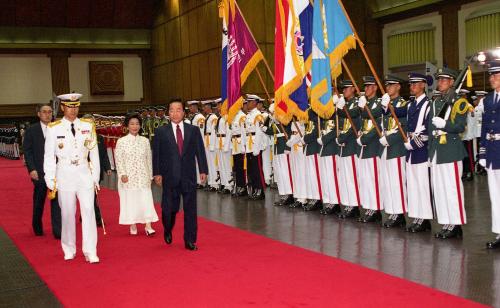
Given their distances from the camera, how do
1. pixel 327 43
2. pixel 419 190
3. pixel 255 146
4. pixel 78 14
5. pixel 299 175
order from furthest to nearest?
pixel 78 14 < pixel 255 146 < pixel 299 175 < pixel 327 43 < pixel 419 190

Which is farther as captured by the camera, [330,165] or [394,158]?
[330,165]

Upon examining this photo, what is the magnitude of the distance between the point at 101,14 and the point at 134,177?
21.9m

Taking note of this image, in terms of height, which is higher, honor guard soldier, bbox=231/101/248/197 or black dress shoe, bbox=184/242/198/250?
honor guard soldier, bbox=231/101/248/197

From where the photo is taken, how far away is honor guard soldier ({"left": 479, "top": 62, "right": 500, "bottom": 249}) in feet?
20.2

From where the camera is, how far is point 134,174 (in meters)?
7.73

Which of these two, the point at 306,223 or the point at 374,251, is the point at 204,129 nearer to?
the point at 306,223

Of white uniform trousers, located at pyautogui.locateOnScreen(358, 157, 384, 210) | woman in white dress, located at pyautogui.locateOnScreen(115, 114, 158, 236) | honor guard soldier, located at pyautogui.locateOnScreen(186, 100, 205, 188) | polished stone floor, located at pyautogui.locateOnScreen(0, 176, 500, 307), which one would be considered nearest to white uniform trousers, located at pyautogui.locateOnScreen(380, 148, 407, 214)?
white uniform trousers, located at pyautogui.locateOnScreen(358, 157, 384, 210)

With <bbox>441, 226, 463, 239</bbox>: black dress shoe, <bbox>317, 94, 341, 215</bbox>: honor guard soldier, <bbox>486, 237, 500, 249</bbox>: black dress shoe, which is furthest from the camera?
<bbox>317, 94, 341, 215</bbox>: honor guard soldier

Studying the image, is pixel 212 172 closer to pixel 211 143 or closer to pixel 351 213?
pixel 211 143

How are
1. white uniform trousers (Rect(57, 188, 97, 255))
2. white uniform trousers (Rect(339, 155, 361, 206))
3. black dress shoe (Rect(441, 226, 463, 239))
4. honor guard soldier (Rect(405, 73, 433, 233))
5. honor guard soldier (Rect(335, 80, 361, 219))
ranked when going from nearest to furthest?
white uniform trousers (Rect(57, 188, 97, 255))
black dress shoe (Rect(441, 226, 463, 239))
honor guard soldier (Rect(405, 73, 433, 233))
honor guard soldier (Rect(335, 80, 361, 219))
white uniform trousers (Rect(339, 155, 361, 206))

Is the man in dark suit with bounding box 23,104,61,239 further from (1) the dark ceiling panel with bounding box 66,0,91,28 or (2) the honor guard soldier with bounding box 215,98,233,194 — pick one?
(1) the dark ceiling panel with bounding box 66,0,91,28

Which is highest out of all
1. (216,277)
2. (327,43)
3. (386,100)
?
(327,43)

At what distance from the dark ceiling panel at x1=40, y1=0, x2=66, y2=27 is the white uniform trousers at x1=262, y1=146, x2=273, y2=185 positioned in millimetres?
17629

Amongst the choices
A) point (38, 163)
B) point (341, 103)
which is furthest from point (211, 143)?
point (38, 163)
